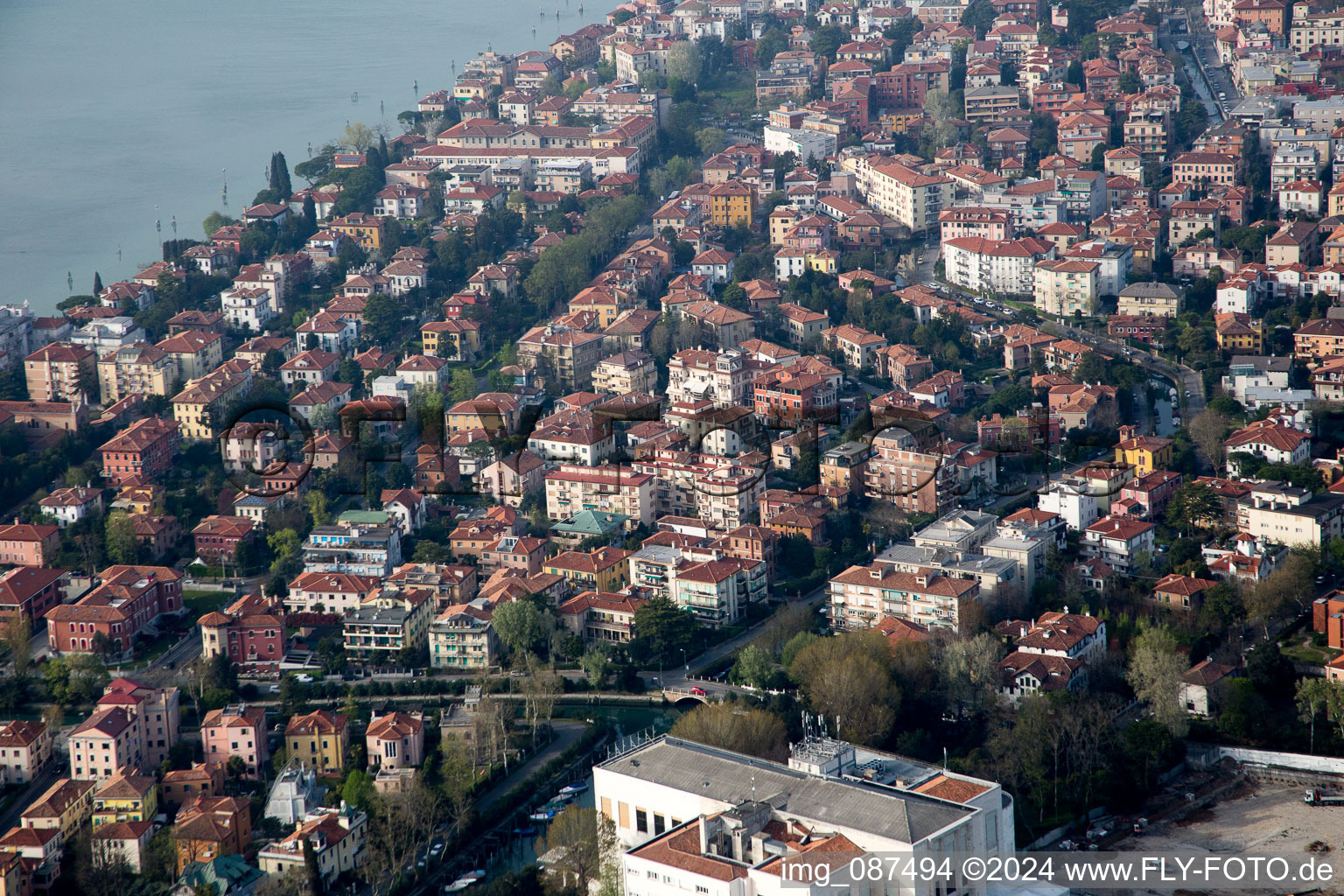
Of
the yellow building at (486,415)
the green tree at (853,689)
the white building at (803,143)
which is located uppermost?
the white building at (803,143)

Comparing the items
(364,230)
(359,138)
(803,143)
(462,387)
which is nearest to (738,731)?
(462,387)

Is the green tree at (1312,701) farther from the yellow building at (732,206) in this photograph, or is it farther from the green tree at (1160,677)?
the yellow building at (732,206)

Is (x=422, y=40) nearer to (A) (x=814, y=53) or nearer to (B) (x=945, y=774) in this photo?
(A) (x=814, y=53)

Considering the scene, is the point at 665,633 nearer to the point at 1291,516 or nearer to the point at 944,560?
the point at 944,560

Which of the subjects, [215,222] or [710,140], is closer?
[215,222]

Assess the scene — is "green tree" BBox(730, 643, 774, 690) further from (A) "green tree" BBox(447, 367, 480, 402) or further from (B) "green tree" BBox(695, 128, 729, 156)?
(B) "green tree" BBox(695, 128, 729, 156)

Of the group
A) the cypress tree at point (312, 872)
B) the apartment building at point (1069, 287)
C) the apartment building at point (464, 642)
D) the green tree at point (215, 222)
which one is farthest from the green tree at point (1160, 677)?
the green tree at point (215, 222)

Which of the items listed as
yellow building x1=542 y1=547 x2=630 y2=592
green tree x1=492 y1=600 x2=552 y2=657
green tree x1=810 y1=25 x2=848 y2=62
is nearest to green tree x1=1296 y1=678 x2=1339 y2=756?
green tree x1=492 y1=600 x2=552 y2=657
